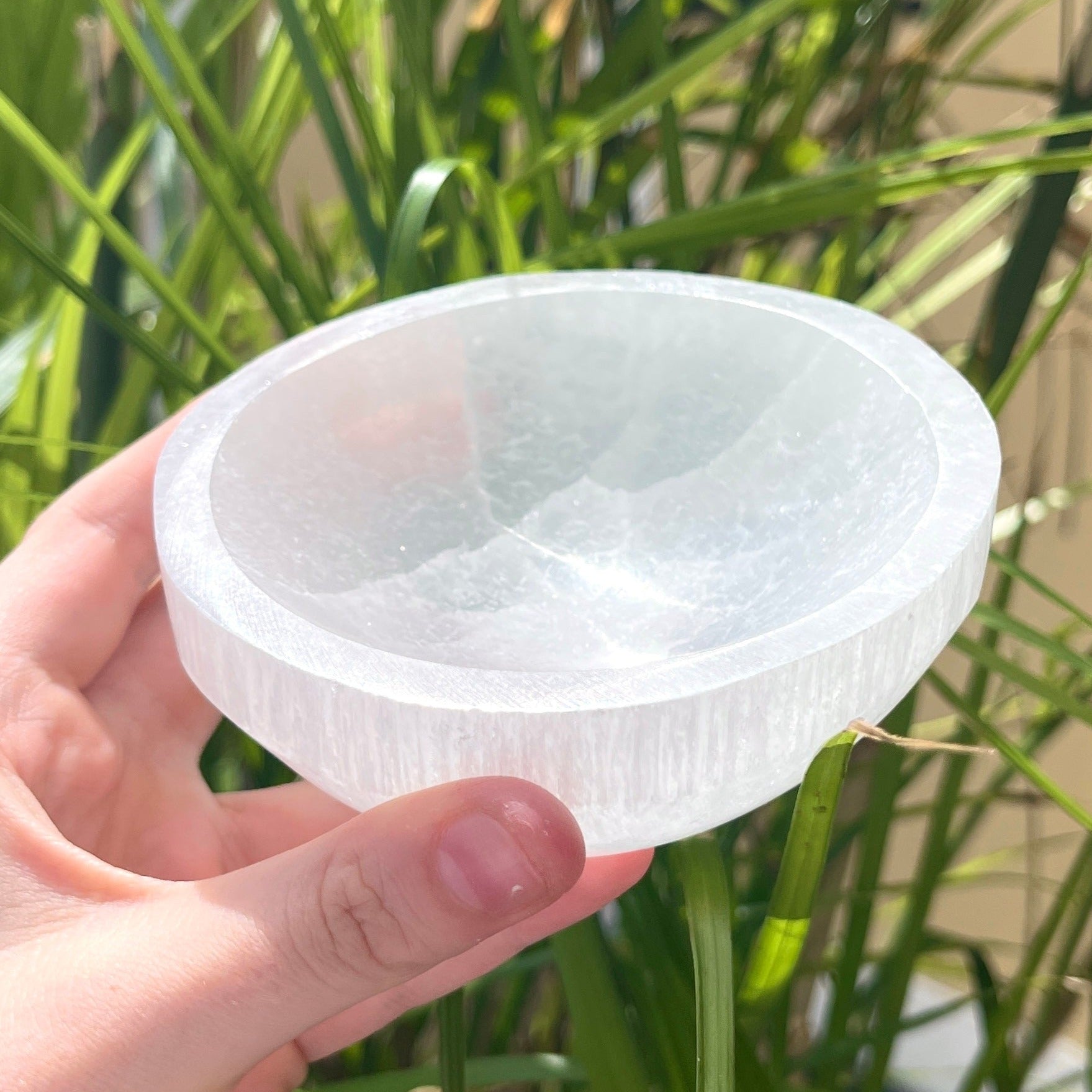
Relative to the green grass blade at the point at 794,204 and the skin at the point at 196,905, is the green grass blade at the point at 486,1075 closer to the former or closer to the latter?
the skin at the point at 196,905

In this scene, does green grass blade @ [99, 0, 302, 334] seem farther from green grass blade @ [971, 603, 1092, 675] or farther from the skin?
green grass blade @ [971, 603, 1092, 675]

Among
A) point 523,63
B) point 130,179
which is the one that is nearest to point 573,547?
point 523,63

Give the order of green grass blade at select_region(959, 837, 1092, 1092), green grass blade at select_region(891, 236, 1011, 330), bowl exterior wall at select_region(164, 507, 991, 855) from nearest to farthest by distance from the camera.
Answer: bowl exterior wall at select_region(164, 507, 991, 855) < green grass blade at select_region(959, 837, 1092, 1092) < green grass blade at select_region(891, 236, 1011, 330)

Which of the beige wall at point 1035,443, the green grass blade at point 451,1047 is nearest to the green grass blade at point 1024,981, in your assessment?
the beige wall at point 1035,443

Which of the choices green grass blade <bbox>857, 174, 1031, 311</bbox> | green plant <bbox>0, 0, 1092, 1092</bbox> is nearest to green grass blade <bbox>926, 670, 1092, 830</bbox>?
green plant <bbox>0, 0, 1092, 1092</bbox>

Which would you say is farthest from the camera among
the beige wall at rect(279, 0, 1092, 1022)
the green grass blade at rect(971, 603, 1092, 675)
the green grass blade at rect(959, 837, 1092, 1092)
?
the beige wall at rect(279, 0, 1092, 1022)

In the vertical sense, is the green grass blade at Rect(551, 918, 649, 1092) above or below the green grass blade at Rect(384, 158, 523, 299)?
below
